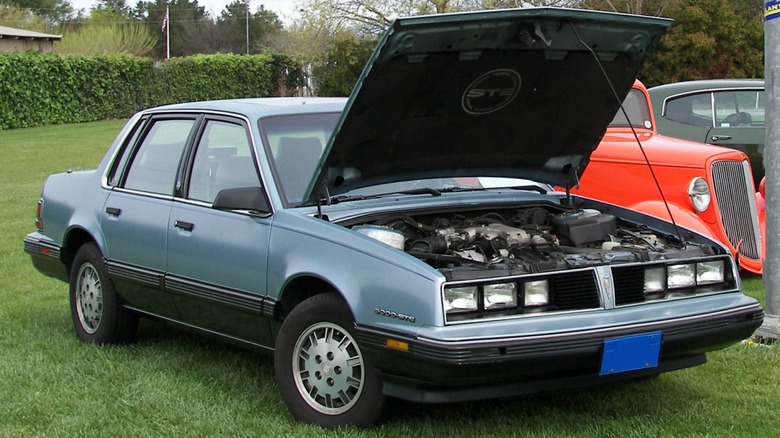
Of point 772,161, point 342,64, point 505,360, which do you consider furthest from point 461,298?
point 342,64

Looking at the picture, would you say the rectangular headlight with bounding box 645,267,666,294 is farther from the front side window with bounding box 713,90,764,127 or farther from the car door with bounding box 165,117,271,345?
the front side window with bounding box 713,90,764,127

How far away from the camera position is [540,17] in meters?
4.80

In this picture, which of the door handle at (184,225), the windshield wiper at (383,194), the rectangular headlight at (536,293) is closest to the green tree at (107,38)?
the door handle at (184,225)

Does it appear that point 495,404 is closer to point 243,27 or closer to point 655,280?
point 655,280

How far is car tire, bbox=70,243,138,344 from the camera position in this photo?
6.43 m

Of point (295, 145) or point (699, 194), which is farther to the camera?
point (699, 194)

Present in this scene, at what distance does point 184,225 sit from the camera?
5684mm

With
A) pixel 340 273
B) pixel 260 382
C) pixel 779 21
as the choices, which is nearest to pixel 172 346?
pixel 260 382

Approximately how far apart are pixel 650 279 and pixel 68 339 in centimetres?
388

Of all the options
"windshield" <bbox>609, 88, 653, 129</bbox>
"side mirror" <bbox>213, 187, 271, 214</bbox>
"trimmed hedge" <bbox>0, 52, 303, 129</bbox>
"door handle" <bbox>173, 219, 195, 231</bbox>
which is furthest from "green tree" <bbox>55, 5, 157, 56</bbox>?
"side mirror" <bbox>213, 187, 271, 214</bbox>

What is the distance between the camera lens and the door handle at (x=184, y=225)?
18.5 ft

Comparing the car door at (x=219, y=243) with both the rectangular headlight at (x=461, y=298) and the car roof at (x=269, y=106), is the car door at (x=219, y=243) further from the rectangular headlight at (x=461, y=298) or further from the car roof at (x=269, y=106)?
the rectangular headlight at (x=461, y=298)

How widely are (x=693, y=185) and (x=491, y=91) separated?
377 cm

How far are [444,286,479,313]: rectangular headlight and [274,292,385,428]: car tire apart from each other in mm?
507
